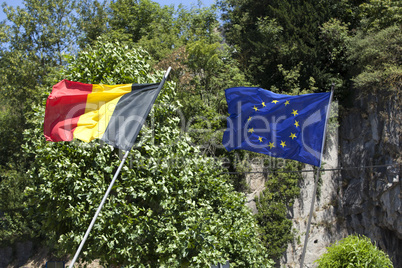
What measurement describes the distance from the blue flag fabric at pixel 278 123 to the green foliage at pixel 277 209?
913 centimetres

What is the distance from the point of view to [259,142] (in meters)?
10.1

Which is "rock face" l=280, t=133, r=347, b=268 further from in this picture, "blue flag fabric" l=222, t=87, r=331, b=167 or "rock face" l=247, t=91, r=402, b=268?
"blue flag fabric" l=222, t=87, r=331, b=167

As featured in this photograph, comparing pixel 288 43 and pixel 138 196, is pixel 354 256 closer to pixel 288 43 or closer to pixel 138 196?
pixel 138 196

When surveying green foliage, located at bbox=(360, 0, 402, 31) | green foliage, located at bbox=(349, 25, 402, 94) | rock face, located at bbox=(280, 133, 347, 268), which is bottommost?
rock face, located at bbox=(280, 133, 347, 268)

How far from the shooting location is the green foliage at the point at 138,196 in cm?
983

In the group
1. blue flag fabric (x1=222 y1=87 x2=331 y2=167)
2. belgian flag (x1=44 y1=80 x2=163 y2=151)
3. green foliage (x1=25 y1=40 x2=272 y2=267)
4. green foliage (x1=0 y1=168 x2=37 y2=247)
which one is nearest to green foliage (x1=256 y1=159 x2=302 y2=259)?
green foliage (x1=25 y1=40 x2=272 y2=267)

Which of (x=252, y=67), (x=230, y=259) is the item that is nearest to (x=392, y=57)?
(x=252, y=67)

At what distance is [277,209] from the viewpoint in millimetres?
19141

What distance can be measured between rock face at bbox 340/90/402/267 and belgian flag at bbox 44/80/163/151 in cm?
1456

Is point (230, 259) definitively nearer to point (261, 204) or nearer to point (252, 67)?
point (261, 204)

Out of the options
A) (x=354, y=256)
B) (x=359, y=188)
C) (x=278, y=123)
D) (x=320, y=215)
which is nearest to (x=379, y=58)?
(x=359, y=188)

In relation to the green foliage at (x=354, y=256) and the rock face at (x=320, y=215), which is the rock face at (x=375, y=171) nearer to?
the rock face at (x=320, y=215)

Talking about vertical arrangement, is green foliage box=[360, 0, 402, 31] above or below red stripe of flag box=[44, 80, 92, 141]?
above

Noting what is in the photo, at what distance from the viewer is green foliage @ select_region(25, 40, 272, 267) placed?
9828mm
